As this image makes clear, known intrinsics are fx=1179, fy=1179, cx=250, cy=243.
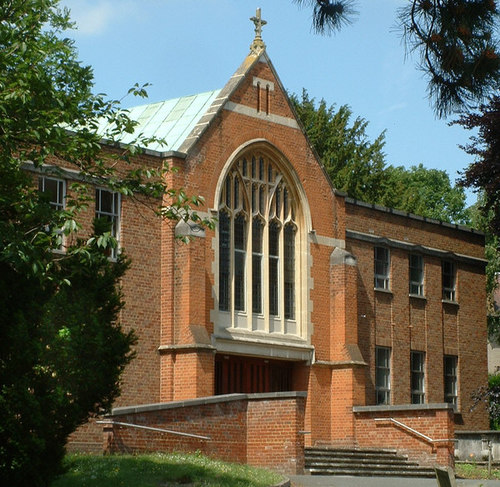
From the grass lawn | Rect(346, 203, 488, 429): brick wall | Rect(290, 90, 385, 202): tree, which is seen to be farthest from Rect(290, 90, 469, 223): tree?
the grass lawn

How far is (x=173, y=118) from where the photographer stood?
32.8m

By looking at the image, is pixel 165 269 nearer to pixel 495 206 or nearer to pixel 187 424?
pixel 187 424

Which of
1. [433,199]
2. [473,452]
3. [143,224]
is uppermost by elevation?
[433,199]

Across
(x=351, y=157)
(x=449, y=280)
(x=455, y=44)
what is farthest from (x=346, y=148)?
(x=455, y=44)

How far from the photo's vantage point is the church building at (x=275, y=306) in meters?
25.7

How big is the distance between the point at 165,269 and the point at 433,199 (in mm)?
38291

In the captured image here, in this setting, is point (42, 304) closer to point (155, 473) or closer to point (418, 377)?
point (155, 473)

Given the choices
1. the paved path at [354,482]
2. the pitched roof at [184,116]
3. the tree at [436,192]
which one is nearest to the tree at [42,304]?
the paved path at [354,482]

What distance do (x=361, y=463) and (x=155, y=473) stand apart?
31.3 ft

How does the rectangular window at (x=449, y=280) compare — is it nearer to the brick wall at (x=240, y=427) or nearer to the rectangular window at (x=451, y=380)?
the rectangular window at (x=451, y=380)

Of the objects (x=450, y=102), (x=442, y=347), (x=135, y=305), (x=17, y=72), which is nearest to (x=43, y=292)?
(x=17, y=72)

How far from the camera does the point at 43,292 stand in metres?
16.9

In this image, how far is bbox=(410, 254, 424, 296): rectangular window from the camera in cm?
3644

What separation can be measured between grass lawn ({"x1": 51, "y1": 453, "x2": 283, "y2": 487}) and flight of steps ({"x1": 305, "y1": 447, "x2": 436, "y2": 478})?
469 centimetres
